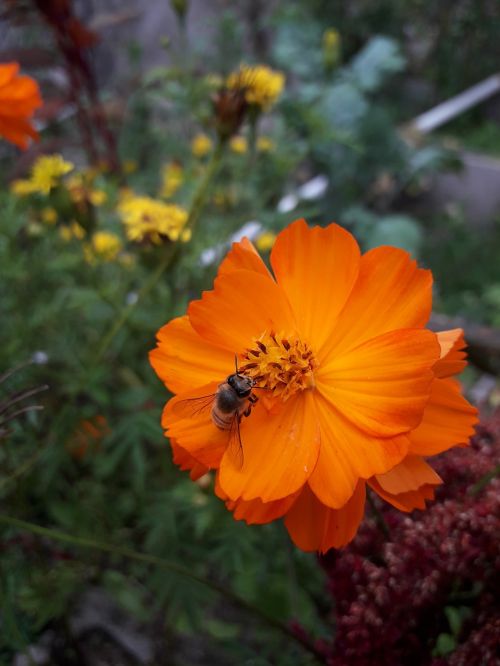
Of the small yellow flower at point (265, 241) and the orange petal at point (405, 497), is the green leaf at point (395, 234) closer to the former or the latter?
the small yellow flower at point (265, 241)

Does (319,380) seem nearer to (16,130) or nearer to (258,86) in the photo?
(16,130)

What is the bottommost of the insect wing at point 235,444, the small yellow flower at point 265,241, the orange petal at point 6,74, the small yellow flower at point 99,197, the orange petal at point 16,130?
the small yellow flower at point 265,241

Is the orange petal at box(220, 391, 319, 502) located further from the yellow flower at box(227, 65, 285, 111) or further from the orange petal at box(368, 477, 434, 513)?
the yellow flower at box(227, 65, 285, 111)

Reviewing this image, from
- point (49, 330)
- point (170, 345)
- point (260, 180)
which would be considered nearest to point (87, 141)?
point (260, 180)

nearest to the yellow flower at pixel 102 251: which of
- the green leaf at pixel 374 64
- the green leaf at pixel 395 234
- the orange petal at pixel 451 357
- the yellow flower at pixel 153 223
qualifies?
the yellow flower at pixel 153 223

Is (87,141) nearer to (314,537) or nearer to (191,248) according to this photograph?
(191,248)
